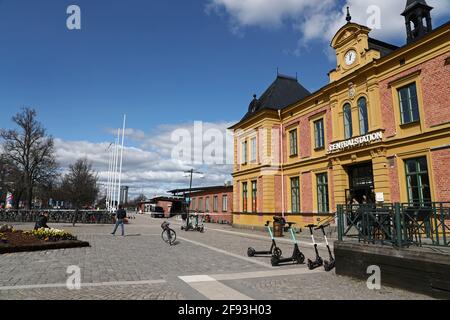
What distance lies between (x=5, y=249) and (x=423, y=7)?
22.2m

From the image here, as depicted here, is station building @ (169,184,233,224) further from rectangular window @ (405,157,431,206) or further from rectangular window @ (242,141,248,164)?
rectangular window @ (405,157,431,206)

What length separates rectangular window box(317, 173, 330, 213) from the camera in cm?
2082

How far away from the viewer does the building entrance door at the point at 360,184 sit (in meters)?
17.8

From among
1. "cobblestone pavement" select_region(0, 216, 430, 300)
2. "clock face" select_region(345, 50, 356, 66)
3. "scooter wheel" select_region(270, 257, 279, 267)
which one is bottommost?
"cobblestone pavement" select_region(0, 216, 430, 300)

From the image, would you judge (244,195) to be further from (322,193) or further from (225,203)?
(225,203)

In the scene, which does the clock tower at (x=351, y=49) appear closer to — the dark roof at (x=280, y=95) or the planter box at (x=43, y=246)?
the dark roof at (x=280, y=95)

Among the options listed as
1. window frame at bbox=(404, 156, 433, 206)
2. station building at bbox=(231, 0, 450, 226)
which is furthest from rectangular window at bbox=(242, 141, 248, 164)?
window frame at bbox=(404, 156, 433, 206)

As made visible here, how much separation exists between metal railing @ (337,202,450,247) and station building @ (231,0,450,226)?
26.0ft

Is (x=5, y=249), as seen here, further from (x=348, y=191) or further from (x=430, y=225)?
(x=348, y=191)

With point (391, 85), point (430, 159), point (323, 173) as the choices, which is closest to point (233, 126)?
point (323, 173)

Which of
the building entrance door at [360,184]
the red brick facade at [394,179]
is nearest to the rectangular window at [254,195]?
the building entrance door at [360,184]

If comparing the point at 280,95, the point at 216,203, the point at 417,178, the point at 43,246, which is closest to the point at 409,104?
the point at 417,178

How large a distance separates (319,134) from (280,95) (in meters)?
7.41
